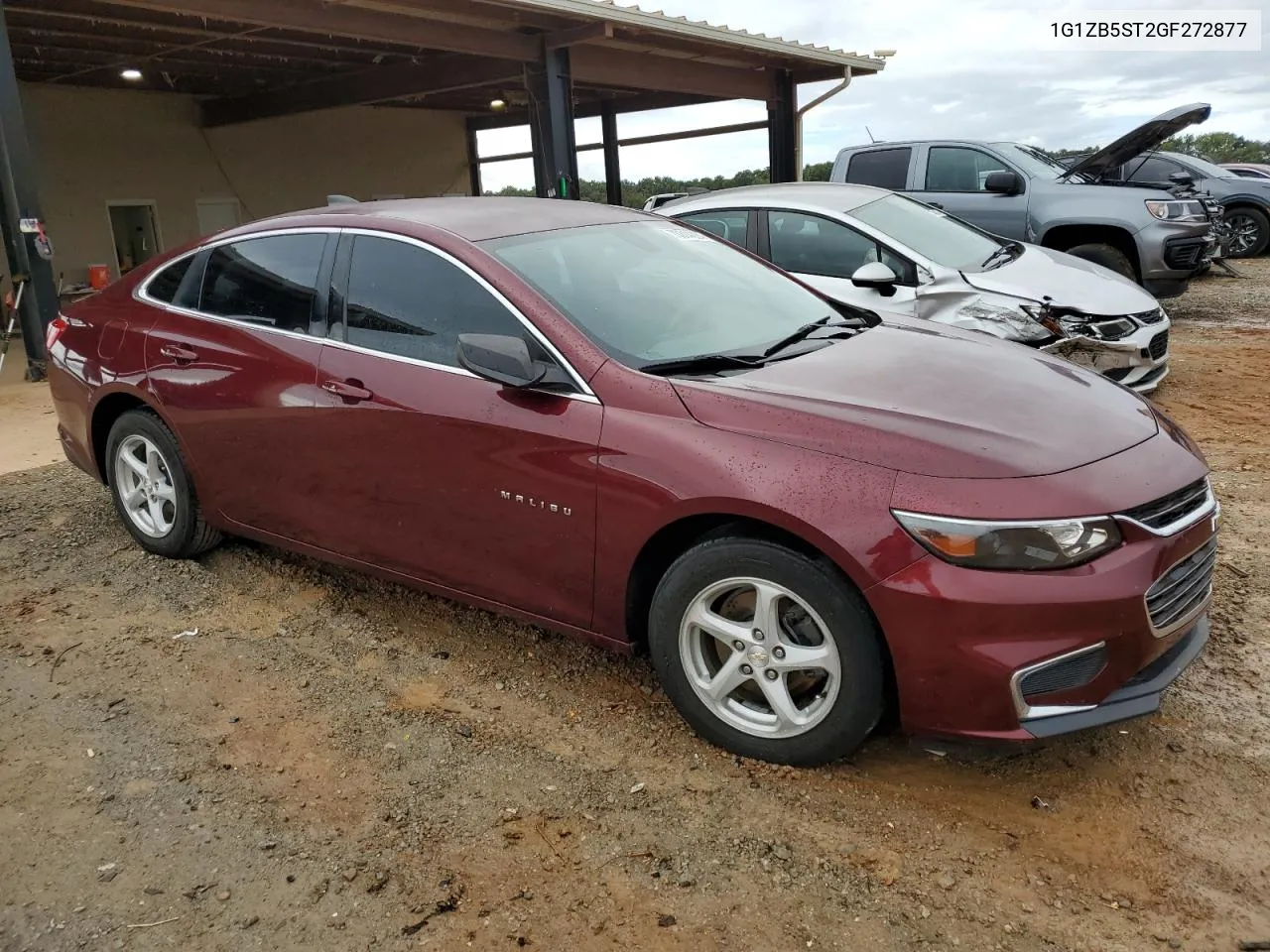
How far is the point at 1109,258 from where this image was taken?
9781mm

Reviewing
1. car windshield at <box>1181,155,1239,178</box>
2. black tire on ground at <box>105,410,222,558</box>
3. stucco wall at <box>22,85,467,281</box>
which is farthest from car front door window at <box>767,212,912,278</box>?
car windshield at <box>1181,155,1239,178</box>

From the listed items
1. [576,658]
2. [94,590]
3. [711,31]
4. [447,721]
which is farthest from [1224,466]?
[711,31]

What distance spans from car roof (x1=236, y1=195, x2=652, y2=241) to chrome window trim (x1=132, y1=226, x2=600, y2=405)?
0.07 m

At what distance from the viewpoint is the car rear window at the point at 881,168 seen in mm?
10766

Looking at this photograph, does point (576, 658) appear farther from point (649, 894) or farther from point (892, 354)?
point (892, 354)

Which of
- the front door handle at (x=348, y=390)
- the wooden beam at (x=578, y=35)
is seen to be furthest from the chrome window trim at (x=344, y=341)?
the wooden beam at (x=578, y=35)

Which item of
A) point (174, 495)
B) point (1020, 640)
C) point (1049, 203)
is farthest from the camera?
point (1049, 203)

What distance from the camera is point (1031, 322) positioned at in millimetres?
6402

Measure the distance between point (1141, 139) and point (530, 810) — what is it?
9764mm

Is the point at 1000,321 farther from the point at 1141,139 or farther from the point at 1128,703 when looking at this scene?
the point at 1141,139

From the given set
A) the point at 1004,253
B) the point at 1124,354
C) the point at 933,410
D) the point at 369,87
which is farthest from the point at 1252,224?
the point at 933,410

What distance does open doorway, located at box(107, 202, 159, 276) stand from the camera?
50.1 feet

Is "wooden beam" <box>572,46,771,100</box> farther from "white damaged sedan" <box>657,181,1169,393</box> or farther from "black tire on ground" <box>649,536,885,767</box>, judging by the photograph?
"black tire on ground" <box>649,536,885,767</box>

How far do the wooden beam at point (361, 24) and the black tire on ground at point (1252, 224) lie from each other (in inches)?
425
